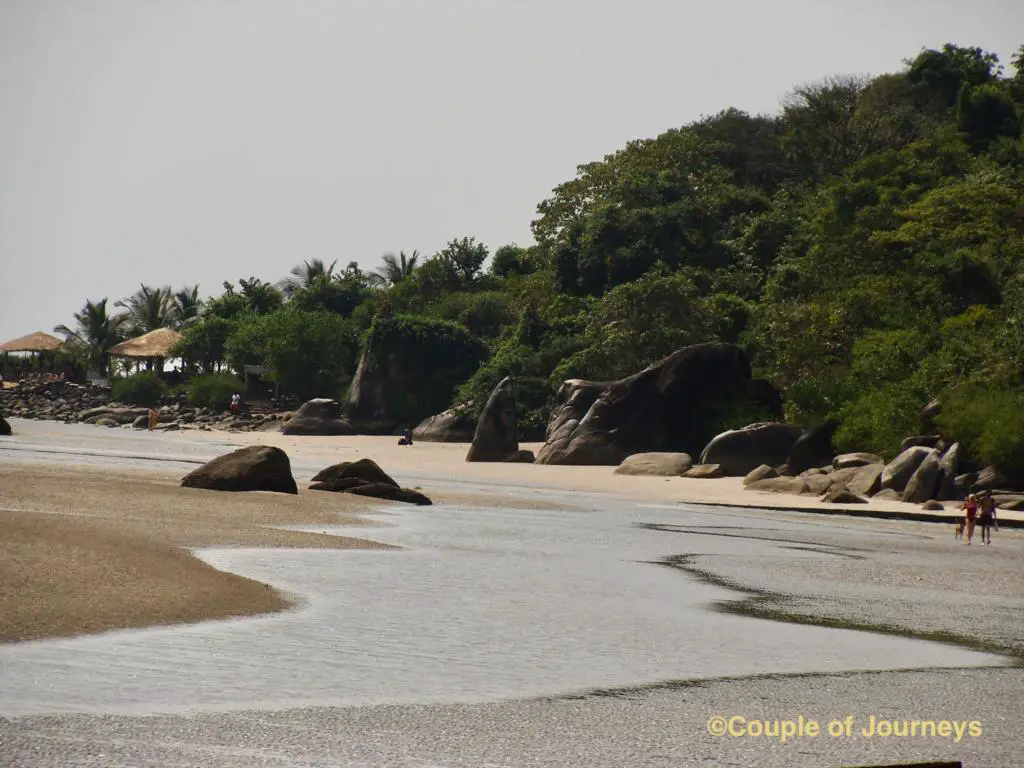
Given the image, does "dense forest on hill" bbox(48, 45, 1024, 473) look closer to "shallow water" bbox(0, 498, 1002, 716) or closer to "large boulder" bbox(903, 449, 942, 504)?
"large boulder" bbox(903, 449, 942, 504)

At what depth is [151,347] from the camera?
9019 cm

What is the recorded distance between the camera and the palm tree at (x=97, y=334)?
100m

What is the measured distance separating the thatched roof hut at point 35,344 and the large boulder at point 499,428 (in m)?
68.2

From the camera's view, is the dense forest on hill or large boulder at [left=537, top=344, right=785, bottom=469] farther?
large boulder at [left=537, top=344, right=785, bottom=469]

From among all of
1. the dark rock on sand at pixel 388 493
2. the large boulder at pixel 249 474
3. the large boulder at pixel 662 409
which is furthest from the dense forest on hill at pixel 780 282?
the large boulder at pixel 249 474

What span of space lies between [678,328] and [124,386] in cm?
5039

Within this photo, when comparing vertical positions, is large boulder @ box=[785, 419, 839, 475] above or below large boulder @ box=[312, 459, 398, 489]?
above

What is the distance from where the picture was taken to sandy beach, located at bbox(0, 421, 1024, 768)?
688 cm

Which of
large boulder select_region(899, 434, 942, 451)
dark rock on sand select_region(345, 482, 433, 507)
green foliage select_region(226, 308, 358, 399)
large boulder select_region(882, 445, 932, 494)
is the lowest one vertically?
dark rock on sand select_region(345, 482, 433, 507)

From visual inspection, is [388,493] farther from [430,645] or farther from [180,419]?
[180,419]

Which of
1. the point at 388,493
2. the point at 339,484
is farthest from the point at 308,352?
the point at 388,493

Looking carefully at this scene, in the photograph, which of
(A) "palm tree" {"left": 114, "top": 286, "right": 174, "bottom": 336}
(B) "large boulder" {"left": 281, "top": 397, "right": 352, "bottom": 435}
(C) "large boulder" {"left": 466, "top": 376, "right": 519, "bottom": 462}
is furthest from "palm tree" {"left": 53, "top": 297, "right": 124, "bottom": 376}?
(C) "large boulder" {"left": 466, "top": 376, "right": 519, "bottom": 462}

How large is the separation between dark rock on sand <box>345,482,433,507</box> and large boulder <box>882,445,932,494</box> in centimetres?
1088

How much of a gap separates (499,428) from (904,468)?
1742 cm
